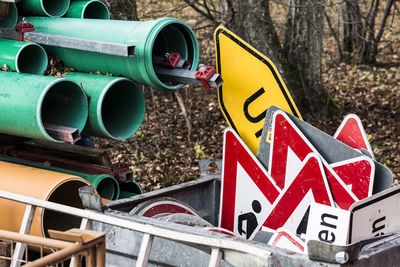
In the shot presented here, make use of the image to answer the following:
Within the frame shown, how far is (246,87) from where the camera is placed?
436 cm

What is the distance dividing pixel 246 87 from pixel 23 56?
1635 mm

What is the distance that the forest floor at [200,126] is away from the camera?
8.21 m

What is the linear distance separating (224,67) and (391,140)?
5.11 meters

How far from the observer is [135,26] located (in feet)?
13.6

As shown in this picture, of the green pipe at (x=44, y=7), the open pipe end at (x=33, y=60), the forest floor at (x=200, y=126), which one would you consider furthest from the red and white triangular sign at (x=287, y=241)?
the forest floor at (x=200, y=126)

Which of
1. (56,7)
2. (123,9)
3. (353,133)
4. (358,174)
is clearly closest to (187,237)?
(358,174)

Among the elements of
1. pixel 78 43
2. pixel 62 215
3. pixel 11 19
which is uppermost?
pixel 11 19

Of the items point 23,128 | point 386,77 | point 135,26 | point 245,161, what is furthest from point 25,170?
point 386,77

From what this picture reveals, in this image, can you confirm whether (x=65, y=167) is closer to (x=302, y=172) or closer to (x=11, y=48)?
(x=11, y=48)

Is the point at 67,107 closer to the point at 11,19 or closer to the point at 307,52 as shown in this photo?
the point at 11,19

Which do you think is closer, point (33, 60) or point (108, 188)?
point (33, 60)

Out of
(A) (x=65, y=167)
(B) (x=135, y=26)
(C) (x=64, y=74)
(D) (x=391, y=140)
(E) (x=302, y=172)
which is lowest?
(D) (x=391, y=140)

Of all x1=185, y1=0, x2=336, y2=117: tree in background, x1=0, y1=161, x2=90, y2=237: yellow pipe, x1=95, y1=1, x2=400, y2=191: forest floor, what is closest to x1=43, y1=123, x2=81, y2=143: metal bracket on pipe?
x1=0, y1=161, x2=90, y2=237: yellow pipe

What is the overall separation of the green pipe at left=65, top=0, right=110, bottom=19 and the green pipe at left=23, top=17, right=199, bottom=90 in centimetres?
→ 22
